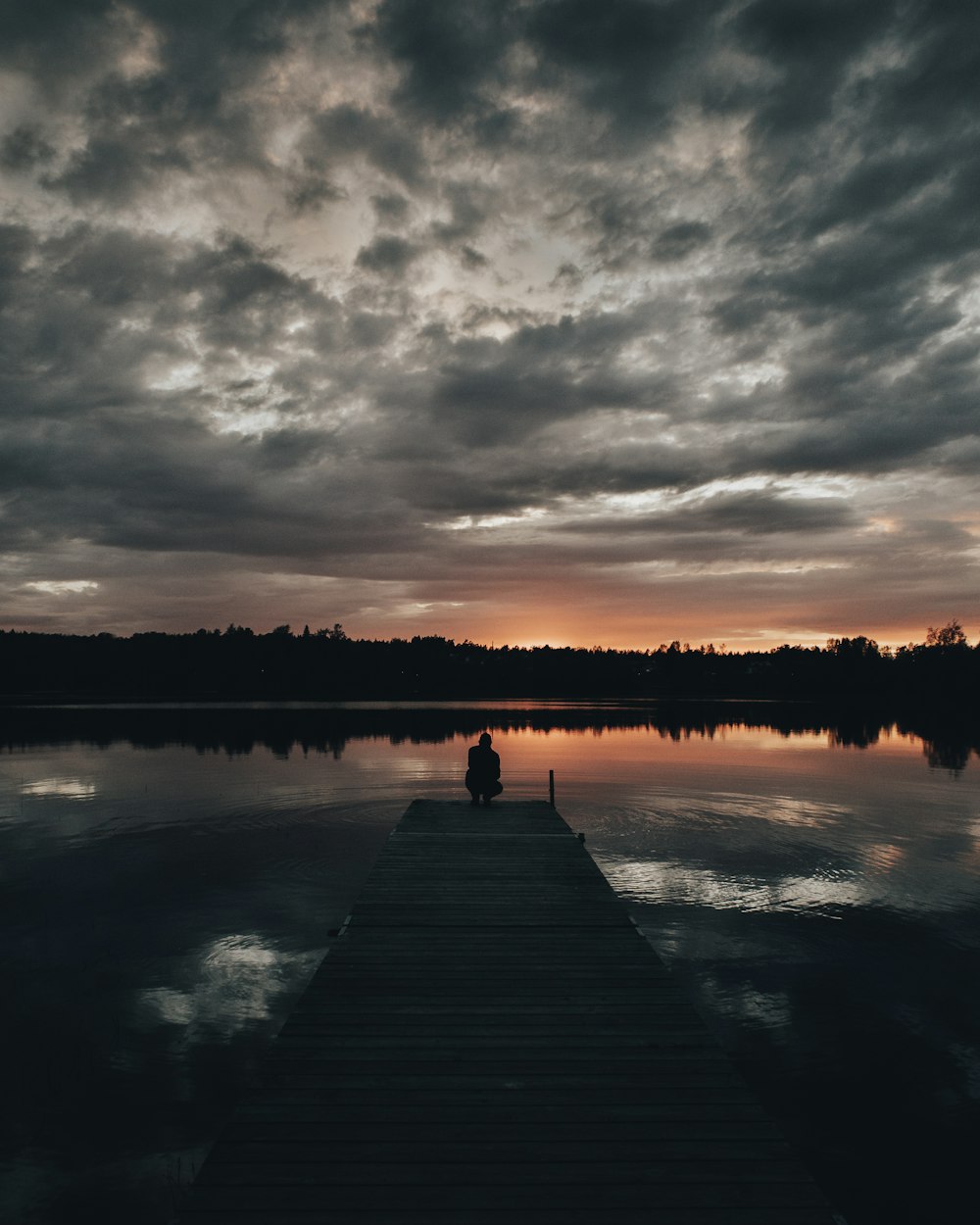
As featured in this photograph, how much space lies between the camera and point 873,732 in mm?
69312

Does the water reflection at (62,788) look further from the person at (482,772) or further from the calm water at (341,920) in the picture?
the person at (482,772)

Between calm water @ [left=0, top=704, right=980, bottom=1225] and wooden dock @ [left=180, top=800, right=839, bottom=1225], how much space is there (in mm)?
2277

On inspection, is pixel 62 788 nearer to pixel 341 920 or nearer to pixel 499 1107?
pixel 341 920

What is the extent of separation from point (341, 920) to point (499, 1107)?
34.0 feet

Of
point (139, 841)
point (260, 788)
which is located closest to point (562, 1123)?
point (139, 841)

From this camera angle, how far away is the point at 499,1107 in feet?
20.7

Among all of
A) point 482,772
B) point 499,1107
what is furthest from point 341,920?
point 499,1107

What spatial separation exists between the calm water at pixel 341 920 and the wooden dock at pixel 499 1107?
2.28m

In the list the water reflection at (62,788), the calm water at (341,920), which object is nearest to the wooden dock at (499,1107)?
the calm water at (341,920)

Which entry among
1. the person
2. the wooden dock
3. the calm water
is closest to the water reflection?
the calm water

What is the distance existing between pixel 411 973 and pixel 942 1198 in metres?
6.19

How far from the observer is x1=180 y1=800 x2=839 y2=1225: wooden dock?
16.9 ft

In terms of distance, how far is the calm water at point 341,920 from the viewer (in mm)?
8273

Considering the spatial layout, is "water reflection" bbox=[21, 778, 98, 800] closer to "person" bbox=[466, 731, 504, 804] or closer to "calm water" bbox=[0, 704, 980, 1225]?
"calm water" bbox=[0, 704, 980, 1225]
